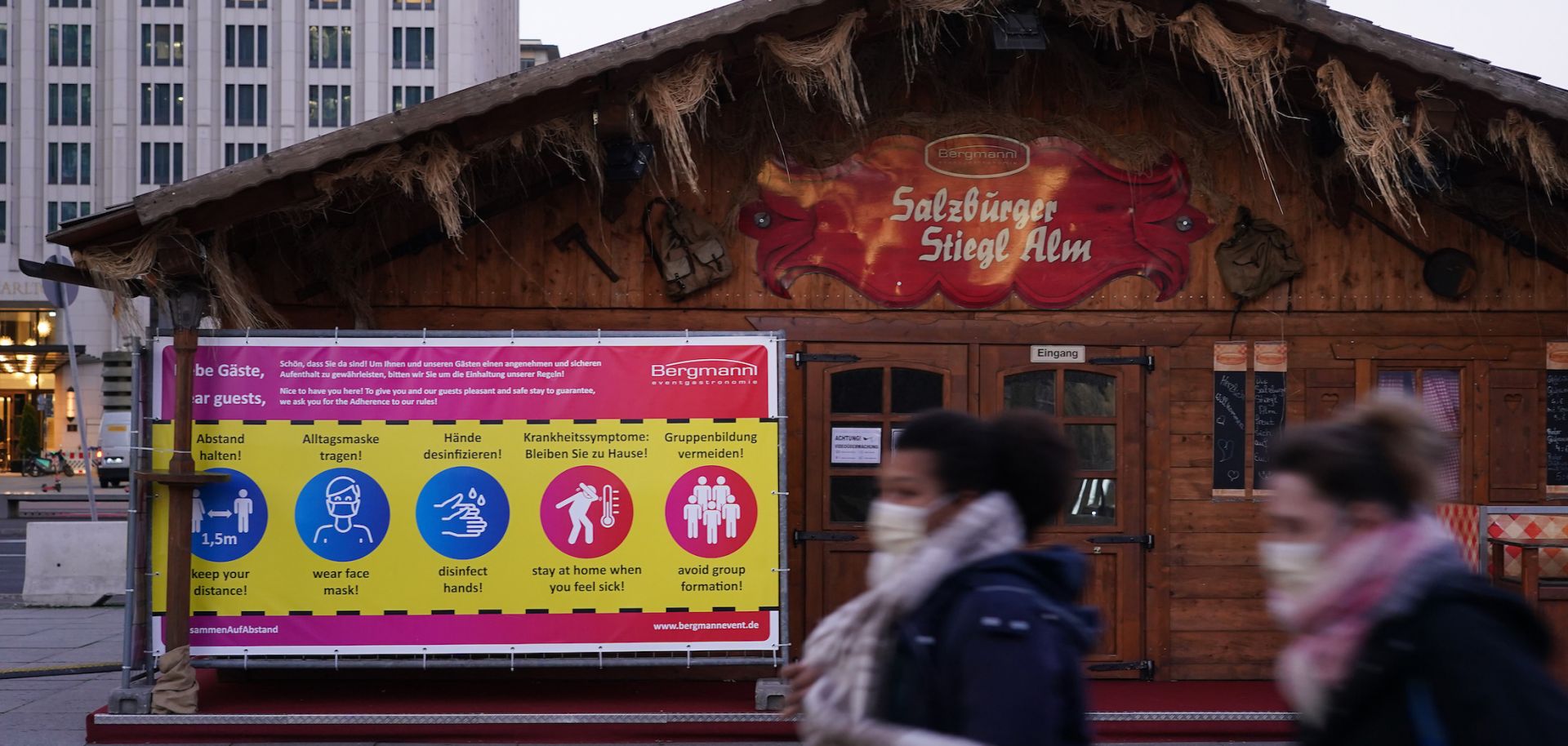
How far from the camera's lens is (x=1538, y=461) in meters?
8.42

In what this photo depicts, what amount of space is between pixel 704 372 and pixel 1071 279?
8.48 feet

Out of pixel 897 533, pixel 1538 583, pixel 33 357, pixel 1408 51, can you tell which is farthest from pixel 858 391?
pixel 33 357

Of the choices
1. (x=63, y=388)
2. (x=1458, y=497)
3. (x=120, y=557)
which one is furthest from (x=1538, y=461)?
(x=63, y=388)

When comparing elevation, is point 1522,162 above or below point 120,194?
below

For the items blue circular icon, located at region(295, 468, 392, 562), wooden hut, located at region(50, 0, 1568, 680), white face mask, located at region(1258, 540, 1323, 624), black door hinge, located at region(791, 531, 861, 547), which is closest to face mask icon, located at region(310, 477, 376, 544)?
blue circular icon, located at region(295, 468, 392, 562)

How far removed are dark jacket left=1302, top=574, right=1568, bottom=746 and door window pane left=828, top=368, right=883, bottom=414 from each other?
20.3ft

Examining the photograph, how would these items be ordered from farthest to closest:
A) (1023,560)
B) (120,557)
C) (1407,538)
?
(120,557) → (1023,560) → (1407,538)

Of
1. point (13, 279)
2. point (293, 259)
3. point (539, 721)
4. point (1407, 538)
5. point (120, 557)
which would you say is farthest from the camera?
point (13, 279)

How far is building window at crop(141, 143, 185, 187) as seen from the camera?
2416 inches

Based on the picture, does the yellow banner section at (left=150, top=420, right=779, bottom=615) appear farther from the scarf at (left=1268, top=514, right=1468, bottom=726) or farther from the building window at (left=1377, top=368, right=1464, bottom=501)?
the scarf at (left=1268, top=514, right=1468, bottom=726)

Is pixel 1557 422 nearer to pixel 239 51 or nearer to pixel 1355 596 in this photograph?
pixel 1355 596

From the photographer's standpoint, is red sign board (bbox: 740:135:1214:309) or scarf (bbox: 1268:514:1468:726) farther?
red sign board (bbox: 740:135:1214:309)

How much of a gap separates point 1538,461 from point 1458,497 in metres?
0.57

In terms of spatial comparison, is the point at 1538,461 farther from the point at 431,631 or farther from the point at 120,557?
the point at 120,557
